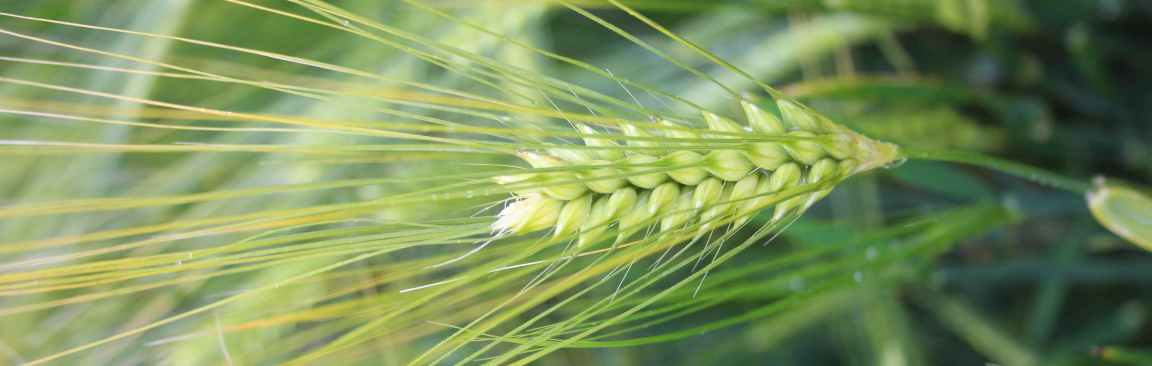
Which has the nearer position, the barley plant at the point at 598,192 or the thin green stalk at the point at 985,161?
the thin green stalk at the point at 985,161

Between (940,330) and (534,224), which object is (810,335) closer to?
(940,330)

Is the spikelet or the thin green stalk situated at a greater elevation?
the spikelet

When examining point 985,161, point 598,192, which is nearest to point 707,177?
point 598,192

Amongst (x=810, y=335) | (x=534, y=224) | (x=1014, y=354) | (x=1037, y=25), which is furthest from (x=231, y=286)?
(x=1037, y=25)

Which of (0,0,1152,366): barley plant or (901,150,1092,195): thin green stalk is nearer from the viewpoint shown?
(901,150,1092,195): thin green stalk

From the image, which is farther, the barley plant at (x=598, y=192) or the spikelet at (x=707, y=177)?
the barley plant at (x=598, y=192)

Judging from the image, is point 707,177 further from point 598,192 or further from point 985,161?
point 985,161

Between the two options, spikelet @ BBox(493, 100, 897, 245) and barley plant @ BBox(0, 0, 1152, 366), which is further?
barley plant @ BBox(0, 0, 1152, 366)

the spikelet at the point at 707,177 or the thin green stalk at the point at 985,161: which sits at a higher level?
the spikelet at the point at 707,177
